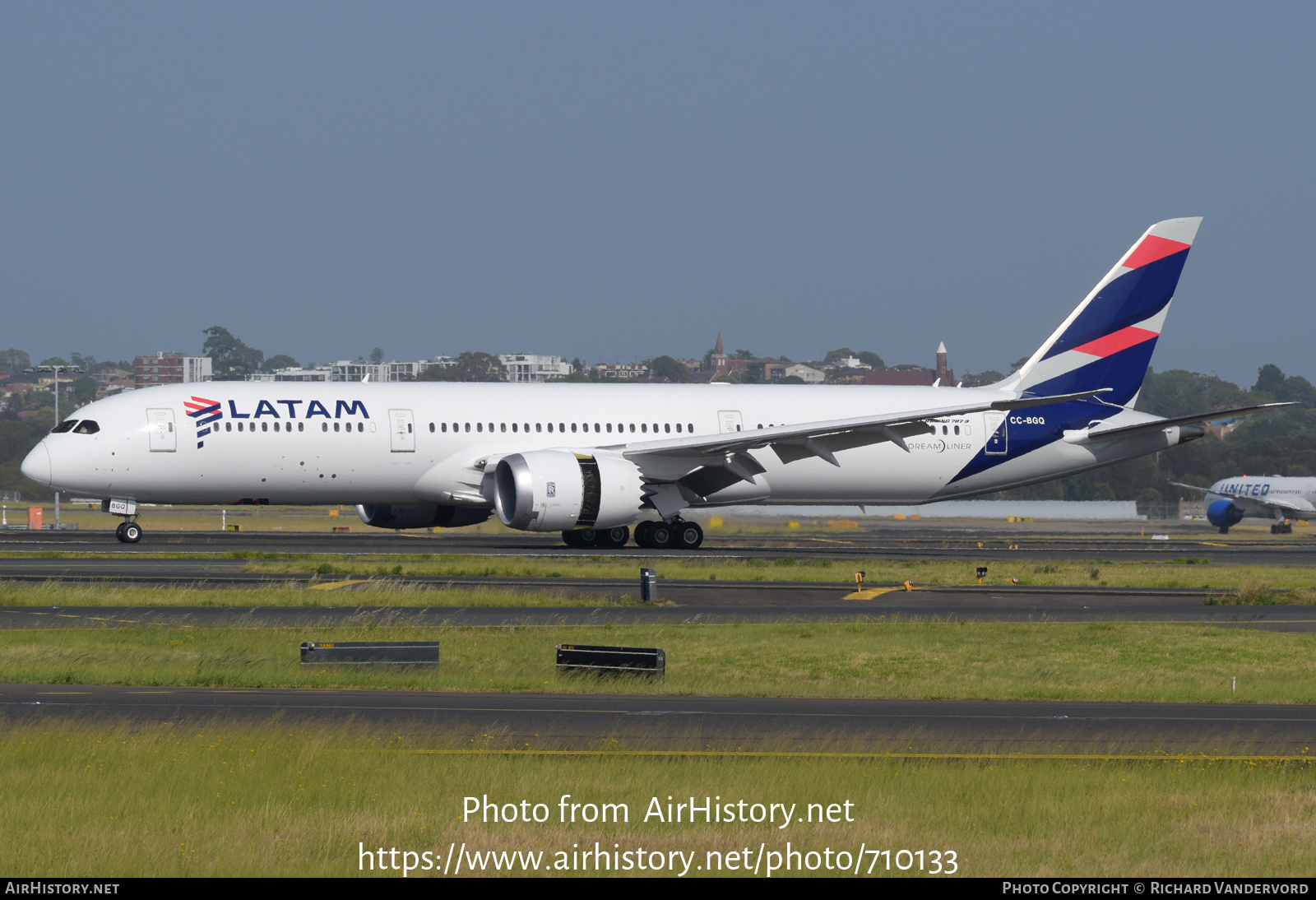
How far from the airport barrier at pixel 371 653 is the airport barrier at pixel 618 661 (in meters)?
1.95

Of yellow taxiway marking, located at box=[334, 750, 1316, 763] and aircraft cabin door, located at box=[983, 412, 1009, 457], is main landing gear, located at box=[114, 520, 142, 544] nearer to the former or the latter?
aircraft cabin door, located at box=[983, 412, 1009, 457]

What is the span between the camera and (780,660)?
2169 centimetres

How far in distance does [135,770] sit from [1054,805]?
7.64 m

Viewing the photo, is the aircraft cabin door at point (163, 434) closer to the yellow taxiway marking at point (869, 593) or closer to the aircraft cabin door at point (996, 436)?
the yellow taxiway marking at point (869, 593)

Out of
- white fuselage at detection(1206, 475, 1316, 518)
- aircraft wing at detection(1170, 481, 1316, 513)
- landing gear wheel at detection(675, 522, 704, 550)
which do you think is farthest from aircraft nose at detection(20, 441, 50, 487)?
aircraft wing at detection(1170, 481, 1316, 513)

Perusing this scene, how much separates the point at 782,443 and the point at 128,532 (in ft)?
62.5

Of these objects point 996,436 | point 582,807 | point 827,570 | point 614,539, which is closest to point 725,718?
point 582,807

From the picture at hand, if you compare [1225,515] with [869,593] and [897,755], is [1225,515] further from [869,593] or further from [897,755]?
[897,755]

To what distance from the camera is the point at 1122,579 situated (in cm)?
3612

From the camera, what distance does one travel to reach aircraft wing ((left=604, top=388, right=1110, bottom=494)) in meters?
40.3

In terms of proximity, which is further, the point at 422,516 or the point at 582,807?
the point at 422,516

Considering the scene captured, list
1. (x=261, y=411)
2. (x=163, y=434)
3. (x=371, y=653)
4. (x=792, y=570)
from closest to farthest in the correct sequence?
(x=371, y=653), (x=792, y=570), (x=163, y=434), (x=261, y=411)

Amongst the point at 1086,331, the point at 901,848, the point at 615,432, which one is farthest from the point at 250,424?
the point at 901,848

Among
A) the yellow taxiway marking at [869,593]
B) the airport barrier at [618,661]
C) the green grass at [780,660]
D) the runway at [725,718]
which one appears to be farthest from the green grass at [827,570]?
the runway at [725,718]
